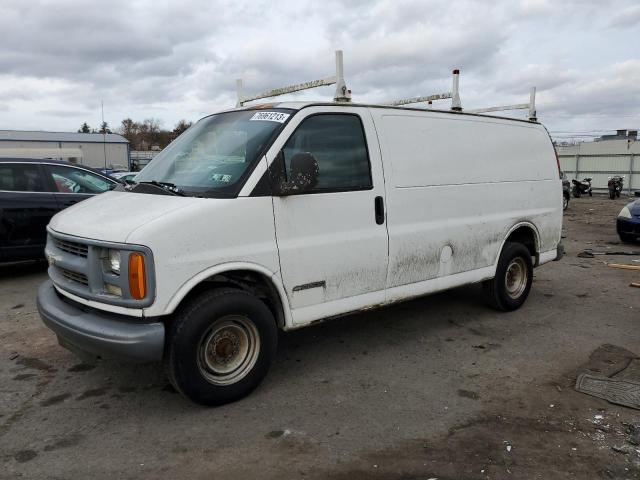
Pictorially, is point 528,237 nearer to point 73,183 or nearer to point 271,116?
point 271,116

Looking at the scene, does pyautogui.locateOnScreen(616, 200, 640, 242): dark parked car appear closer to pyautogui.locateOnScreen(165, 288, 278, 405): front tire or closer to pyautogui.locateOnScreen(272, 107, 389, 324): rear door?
pyautogui.locateOnScreen(272, 107, 389, 324): rear door

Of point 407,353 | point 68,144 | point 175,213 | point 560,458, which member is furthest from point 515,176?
point 68,144

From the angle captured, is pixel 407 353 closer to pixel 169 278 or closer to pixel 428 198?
pixel 428 198

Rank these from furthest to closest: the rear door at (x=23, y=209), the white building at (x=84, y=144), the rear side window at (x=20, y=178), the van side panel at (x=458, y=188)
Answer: the white building at (x=84, y=144) → the rear side window at (x=20, y=178) → the rear door at (x=23, y=209) → the van side panel at (x=458, y=188)

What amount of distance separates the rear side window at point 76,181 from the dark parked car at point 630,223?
9802mm

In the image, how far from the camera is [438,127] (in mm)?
4980

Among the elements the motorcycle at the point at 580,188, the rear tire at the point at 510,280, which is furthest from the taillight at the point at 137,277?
the motorcycle at the point at 580,188

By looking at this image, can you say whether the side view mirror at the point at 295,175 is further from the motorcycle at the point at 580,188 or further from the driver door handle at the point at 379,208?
the motorcycle at the point at 580,188

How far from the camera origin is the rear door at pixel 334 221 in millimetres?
3883

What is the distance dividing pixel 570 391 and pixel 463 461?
143 centimetres

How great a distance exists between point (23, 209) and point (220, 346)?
5080 mm

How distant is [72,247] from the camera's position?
3.68m

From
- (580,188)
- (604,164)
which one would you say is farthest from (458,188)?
(604,164)

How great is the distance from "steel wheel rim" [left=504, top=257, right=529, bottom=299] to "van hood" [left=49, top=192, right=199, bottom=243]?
13.1 ft
